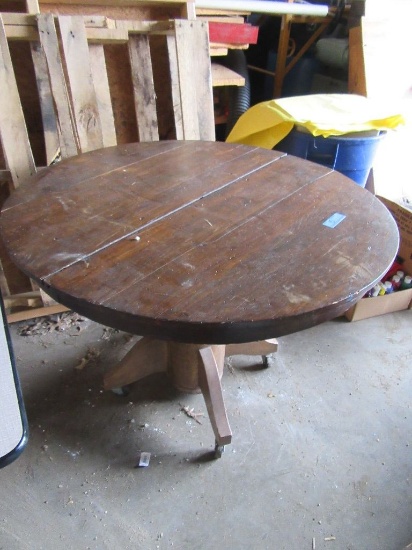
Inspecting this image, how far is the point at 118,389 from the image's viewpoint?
5.57 ft

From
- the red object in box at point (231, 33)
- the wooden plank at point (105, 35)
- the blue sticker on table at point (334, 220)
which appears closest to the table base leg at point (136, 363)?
the blue sticker on table at point (334, 220)

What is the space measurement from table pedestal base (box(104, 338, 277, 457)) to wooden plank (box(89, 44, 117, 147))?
1.01m

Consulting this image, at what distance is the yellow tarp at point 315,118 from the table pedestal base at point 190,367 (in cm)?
97

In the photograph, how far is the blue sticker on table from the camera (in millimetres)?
1093

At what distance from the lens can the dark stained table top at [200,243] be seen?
82 cm

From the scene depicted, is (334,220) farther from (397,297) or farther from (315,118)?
(397,297)

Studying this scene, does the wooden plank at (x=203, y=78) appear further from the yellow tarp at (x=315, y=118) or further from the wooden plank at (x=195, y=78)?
the yellow tarp at (x=315, y=118)

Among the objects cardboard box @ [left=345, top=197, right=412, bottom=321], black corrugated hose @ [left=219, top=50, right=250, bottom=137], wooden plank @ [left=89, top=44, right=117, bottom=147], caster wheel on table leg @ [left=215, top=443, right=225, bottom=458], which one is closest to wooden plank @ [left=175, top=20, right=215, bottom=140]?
wooden plank @ [left=89, top=44, right=117, bottom=147]

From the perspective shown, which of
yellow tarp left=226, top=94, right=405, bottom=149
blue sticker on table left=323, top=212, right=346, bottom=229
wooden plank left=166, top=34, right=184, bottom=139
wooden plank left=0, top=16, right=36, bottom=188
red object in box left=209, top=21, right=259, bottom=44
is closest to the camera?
blue sticker on table left=323, top=212, right=346, bottom=229

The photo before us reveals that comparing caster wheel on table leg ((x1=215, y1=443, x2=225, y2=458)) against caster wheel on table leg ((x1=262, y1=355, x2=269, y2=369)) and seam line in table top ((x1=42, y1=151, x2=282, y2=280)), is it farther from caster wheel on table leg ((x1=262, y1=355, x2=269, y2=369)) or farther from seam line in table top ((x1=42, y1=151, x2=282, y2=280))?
seam line in table top ((x1=42, y1=151, x2=282, y2=280))

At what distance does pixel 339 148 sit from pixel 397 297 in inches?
34.0

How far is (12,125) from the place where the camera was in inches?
65.6

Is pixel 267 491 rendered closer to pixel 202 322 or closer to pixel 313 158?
pixel 202 322

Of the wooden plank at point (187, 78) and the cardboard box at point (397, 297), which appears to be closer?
the wooden plank at point (187, 78)
